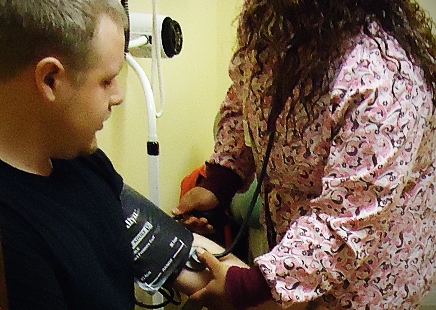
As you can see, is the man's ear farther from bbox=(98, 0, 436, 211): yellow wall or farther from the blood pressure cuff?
bbox=(98, 0, 436, 211): yellow wall

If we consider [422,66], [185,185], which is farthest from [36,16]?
[185,185]

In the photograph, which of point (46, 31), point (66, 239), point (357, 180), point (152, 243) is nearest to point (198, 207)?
point (152, 243)

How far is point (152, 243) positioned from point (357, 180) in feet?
1.09

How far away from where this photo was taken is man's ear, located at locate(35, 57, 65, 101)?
625mm

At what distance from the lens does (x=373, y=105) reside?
886 millimetres

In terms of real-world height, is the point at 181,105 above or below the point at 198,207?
above

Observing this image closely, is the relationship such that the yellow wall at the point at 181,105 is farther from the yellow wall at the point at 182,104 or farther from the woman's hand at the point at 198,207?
the woman's hand at the point at 198,207

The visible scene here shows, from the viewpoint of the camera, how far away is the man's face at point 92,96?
2.16ft

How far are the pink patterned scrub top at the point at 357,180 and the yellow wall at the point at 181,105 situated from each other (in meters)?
0.38

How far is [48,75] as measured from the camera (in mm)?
636

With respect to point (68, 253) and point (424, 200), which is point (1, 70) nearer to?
point (68, 253)

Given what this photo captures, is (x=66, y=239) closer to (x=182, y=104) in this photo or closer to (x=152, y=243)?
(x=152, y=243)

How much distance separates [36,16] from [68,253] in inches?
10.5

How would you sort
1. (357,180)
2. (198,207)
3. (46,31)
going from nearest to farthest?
(46,31), (357,180), (198,207)
